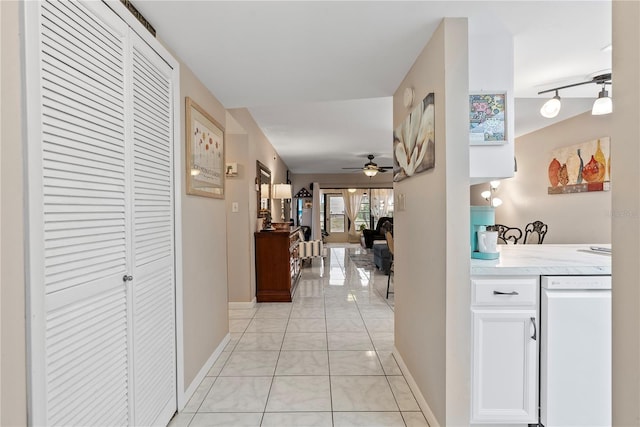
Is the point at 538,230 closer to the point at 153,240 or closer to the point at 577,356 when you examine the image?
the point at 577,356

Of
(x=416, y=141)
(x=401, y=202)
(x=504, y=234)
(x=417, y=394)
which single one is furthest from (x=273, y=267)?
(x=504, y=234)

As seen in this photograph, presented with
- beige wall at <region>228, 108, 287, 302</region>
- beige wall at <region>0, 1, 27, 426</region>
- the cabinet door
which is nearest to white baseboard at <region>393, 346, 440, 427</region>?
the cabinet door

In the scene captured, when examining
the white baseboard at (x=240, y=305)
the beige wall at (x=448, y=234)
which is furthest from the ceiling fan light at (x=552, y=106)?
the white baseboard at (x=240, y=305)

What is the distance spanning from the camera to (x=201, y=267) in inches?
93.5

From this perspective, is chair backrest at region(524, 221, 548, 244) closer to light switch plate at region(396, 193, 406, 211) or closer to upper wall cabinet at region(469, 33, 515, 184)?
light switch plate at region(396, 193, 406, 211)

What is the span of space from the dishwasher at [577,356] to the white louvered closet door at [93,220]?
2.06 metres

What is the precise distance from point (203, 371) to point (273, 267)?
1.96m

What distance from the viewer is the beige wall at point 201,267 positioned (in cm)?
208

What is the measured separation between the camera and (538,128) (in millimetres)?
4656

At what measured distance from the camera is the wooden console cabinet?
13.8 ft

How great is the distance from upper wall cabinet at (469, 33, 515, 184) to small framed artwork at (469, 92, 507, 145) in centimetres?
2

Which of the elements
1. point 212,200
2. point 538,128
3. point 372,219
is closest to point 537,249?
point 212,200

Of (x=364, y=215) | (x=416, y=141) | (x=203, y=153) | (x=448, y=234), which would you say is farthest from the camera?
(x=364, y=215)

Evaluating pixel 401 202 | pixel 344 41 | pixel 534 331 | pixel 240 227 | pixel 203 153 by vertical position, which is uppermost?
pixel 344 41
